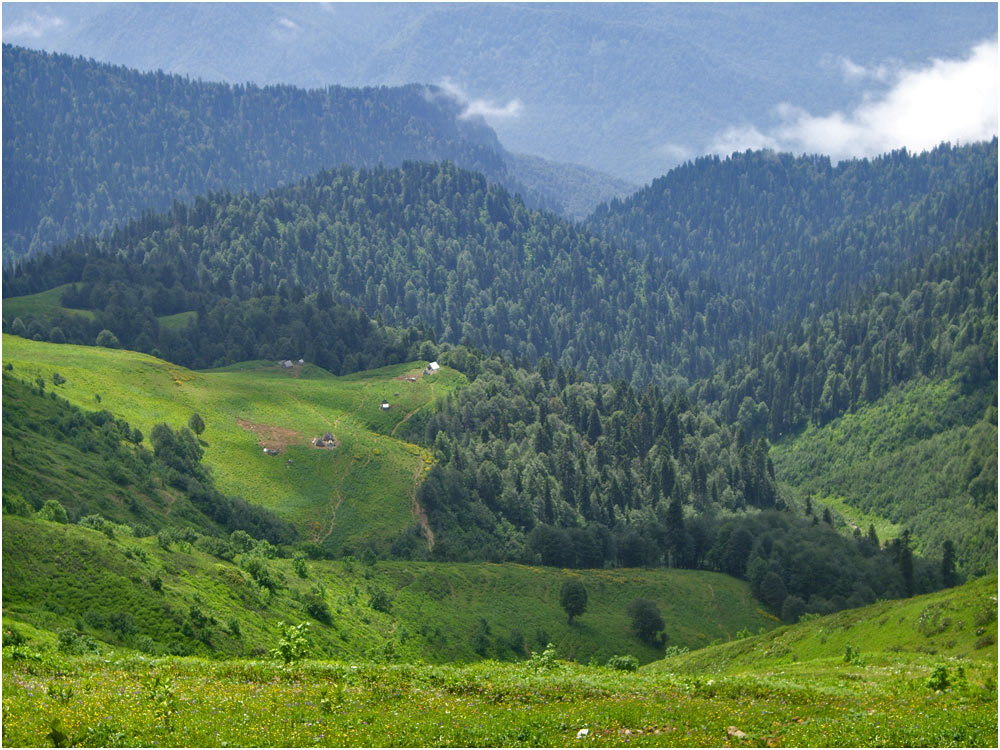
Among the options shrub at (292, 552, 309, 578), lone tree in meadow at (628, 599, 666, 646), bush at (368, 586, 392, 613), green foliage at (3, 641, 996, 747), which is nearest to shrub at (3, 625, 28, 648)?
green foliage at (3, 641, 996, 747)

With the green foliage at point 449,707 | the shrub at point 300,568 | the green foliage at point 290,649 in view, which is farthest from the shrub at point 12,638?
the shrub at point 300,568

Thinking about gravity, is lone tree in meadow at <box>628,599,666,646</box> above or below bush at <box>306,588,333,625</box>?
below

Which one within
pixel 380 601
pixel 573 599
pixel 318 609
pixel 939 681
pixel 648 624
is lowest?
pixel 648 624

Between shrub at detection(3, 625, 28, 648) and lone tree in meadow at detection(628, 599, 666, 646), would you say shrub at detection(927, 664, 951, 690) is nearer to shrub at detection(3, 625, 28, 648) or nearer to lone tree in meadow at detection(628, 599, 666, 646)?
shrub at detection(3, 625, 28, 648)

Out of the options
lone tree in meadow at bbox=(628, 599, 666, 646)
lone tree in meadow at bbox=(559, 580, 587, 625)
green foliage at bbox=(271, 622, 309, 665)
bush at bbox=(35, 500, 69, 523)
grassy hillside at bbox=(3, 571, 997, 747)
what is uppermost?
bush at bbox=(35, 500, 69, 523)

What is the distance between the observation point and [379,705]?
53188 millimetres

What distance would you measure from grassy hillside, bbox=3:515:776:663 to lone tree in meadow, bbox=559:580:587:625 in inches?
68.2

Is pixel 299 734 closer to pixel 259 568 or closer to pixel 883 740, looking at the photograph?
pixel 883 740

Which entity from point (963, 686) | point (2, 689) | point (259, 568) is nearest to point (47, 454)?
point (259, 568)

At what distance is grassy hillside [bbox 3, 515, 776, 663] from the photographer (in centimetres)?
9688

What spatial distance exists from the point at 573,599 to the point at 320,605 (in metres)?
55.2

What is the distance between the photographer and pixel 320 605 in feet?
450

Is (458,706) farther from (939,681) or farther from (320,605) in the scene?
(320,605)

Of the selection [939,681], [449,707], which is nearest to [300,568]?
[449,707]
